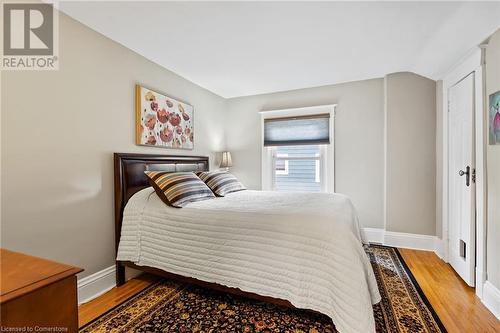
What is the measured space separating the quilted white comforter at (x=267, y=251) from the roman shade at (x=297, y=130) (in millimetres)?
1944

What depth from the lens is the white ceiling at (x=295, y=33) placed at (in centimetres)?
182

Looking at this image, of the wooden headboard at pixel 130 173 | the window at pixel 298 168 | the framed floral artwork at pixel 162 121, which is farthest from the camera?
the window at pixel 298 168

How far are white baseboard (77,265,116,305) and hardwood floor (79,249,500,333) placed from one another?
0.05 metres

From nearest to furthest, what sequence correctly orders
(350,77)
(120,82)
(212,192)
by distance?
(120,82) < (212,192) < (350,77)

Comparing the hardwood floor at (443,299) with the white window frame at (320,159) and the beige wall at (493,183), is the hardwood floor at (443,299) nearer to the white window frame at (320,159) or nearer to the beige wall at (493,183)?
the beige wall at (493,183)

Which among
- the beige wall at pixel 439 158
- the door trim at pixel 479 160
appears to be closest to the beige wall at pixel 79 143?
the beige wall at pixel 439 158

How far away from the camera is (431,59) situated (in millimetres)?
2537

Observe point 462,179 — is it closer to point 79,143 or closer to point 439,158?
point 439,158

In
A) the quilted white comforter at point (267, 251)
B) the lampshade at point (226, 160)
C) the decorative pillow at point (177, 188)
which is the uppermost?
the lampshade at point (226, 160)

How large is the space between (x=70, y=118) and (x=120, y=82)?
63 centimetres

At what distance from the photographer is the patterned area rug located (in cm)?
162

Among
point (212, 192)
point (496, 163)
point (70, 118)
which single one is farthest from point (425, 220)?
point (70, 118)

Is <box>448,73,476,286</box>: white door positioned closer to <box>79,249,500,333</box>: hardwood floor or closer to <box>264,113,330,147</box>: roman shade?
<box>79,249,500,333</box>: hardwood floor

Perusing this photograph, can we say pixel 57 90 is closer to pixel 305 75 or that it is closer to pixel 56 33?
pixel 56 33
